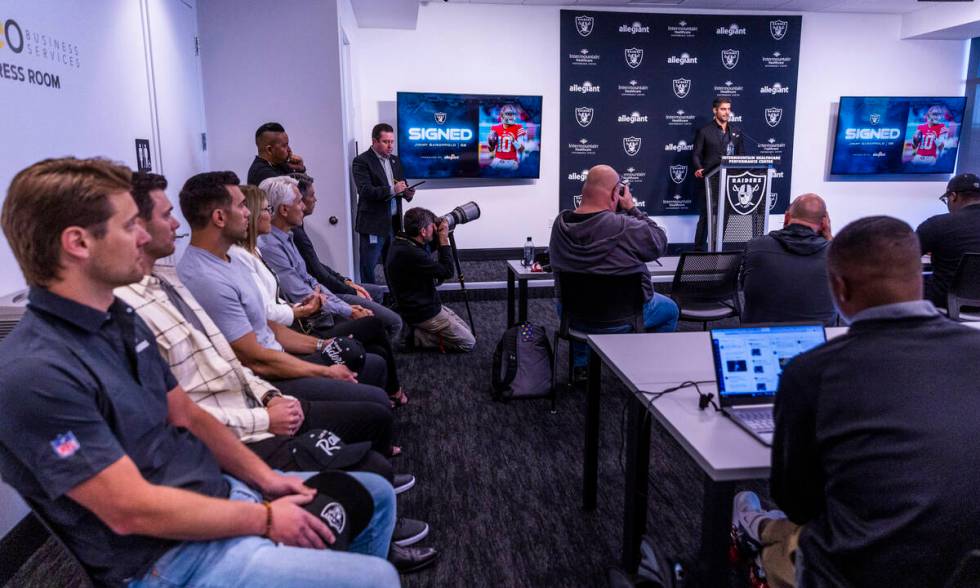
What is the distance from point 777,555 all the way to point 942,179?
26.9 feet

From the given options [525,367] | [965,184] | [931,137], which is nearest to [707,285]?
[525,367]

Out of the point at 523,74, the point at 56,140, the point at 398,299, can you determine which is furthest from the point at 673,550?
the point at 523,74

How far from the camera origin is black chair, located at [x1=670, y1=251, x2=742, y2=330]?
3531mm

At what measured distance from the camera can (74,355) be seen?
110 centimetres

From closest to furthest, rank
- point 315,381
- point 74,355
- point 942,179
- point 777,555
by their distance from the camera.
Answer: point 74,355 < point 777,555 < point 315,381 < point 942,179

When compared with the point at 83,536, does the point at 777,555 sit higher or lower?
lower

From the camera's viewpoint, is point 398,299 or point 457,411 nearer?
point 457,411

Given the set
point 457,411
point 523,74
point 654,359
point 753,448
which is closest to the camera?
point 753,448

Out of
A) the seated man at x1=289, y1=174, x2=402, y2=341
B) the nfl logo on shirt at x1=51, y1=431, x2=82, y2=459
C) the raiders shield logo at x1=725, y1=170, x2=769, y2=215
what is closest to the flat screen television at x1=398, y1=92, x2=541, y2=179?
the raiders shield logo at x1=725, y1=170, x2=769, y2=215

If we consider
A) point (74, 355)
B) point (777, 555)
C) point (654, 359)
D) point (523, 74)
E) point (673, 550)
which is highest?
point (523, 74)

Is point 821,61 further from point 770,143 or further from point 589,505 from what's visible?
point 589,505

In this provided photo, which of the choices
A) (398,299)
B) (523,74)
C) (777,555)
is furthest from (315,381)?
(523,74)

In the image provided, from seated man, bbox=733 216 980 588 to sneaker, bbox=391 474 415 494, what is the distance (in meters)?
1.61

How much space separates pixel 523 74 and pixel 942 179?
539 cm
